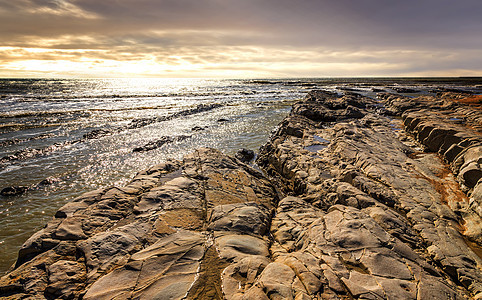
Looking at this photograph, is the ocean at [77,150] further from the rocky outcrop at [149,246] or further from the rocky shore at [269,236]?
the rocky shore at [269,236]

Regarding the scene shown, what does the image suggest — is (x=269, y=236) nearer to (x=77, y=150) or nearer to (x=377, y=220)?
(x=377, y=220)

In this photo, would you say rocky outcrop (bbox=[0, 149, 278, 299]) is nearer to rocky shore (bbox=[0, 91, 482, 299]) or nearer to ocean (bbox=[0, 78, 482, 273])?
rocky shore (bbox=[0, 91, 482, 299])

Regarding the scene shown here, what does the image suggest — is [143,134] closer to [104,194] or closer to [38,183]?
[38,183]

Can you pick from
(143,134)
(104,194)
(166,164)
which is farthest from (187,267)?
(143,134)

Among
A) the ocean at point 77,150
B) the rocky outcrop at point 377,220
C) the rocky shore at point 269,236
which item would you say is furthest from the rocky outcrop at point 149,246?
the ocean at point 77,150

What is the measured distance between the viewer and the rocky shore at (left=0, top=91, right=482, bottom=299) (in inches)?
159

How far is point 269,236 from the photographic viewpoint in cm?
599

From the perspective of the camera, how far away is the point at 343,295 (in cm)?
383

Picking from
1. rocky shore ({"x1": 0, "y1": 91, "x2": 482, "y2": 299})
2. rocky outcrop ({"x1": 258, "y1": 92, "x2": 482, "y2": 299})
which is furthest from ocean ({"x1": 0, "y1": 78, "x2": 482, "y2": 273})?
rocky outcrop ({"x1": 258, "y1": 92, "x2": 482, "y2": 299})

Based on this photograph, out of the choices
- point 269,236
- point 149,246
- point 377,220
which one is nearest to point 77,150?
point 149,246

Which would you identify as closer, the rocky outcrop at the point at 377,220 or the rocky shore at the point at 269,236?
the rocky shore at the point at 269,236

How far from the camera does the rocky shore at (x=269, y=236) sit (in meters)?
4.04

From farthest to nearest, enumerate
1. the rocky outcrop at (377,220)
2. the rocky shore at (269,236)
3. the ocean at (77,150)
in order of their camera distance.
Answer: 1. the ocean at (77,150)
2. the rocky outcrop at (377,220)
3. the rocky shore at (269,236)

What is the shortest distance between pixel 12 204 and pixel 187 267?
9.33 m
